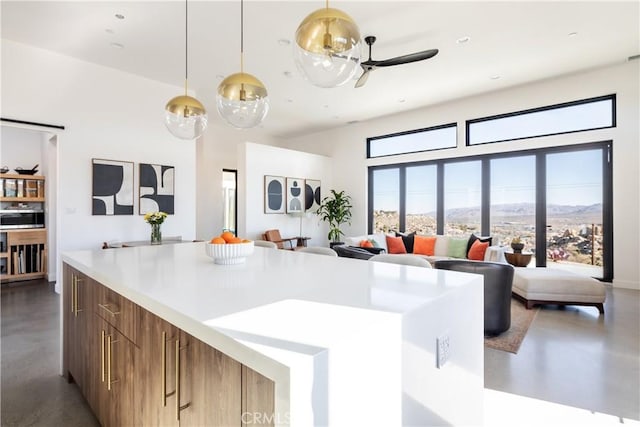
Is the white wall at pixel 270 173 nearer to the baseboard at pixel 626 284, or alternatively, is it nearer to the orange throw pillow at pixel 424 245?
the orange throw pillow at pixel 424 245

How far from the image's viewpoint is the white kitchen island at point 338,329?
711 mm

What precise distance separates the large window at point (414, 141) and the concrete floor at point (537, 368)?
4185 mm

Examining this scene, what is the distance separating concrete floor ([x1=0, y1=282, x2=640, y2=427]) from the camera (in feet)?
6.36

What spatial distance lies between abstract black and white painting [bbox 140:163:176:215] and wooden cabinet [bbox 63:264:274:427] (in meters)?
3.56

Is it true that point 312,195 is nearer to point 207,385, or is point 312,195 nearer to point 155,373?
point 155,373

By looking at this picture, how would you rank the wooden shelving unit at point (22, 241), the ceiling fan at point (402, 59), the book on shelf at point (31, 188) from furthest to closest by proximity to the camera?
1. the book on shelf at point (31, 188)
2. the wooden shelving unit at point (22, 241)
3. the ceiling fan at point (402, 59)

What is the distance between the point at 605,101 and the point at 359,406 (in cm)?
666

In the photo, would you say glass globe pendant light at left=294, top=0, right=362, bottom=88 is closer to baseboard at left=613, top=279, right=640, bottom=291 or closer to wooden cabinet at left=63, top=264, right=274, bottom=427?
wooden cabinet at left=63, top=264, right=274, bottom=427

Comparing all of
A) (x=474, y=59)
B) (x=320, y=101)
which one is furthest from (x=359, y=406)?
(x=320, y=101)

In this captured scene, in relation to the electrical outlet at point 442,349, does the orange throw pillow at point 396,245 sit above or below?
below

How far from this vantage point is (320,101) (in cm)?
654

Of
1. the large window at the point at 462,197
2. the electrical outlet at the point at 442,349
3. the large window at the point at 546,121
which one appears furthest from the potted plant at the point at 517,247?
the electrical outlet at the point at 442,349

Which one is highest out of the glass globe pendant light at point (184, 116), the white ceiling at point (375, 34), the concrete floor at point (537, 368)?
the white ceiling at point (375, 34)

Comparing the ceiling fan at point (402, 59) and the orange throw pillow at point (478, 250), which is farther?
the orange throw pillow at point (478, 250)
